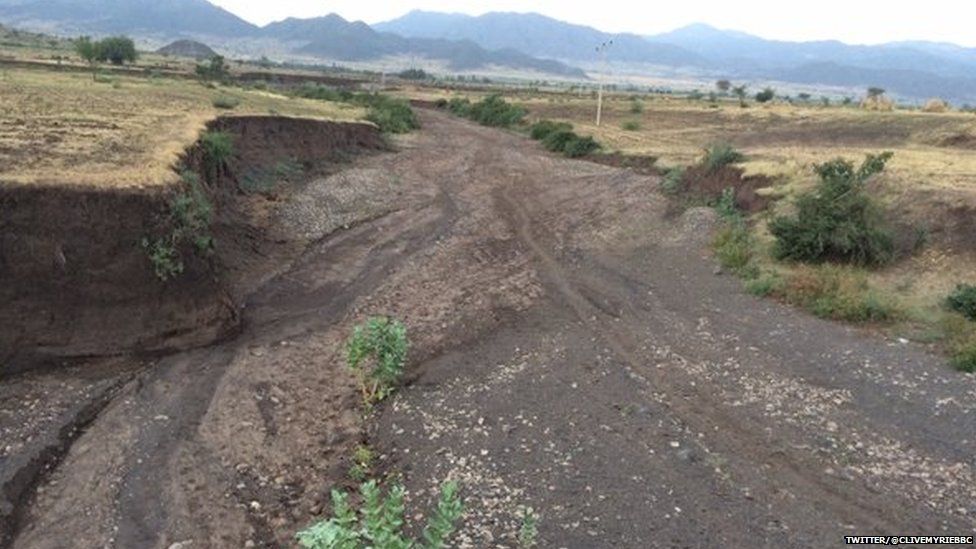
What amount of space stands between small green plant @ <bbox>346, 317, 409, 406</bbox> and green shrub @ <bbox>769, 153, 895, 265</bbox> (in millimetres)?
11977

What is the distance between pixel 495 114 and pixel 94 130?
4799 centimetres

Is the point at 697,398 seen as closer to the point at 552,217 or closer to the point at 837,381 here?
the point at 837,381

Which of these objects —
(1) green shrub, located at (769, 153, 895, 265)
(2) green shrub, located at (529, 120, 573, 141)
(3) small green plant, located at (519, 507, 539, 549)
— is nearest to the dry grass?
(3) small green plant, located at (519, 507, 539, 549)

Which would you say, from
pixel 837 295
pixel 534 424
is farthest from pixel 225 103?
pixel 534 424

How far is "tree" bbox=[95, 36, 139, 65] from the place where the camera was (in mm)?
75688

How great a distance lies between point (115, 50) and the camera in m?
77.2

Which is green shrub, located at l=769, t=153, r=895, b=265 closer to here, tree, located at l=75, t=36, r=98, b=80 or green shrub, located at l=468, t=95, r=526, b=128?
green shrub, located at l=468, t=95, r=526, b=128

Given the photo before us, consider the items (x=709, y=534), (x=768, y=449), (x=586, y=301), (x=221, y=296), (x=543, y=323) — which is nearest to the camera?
(x=709, y=534)

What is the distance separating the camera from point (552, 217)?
30031 millimetres

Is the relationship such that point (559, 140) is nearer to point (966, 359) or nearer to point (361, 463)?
point (966, 359)

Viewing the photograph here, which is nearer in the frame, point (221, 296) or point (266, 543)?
point (266, 543)

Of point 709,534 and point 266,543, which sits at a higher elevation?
point 709,534

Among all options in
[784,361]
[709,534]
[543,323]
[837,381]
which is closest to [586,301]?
[543,323]

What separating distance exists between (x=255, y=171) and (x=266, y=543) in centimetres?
2163
